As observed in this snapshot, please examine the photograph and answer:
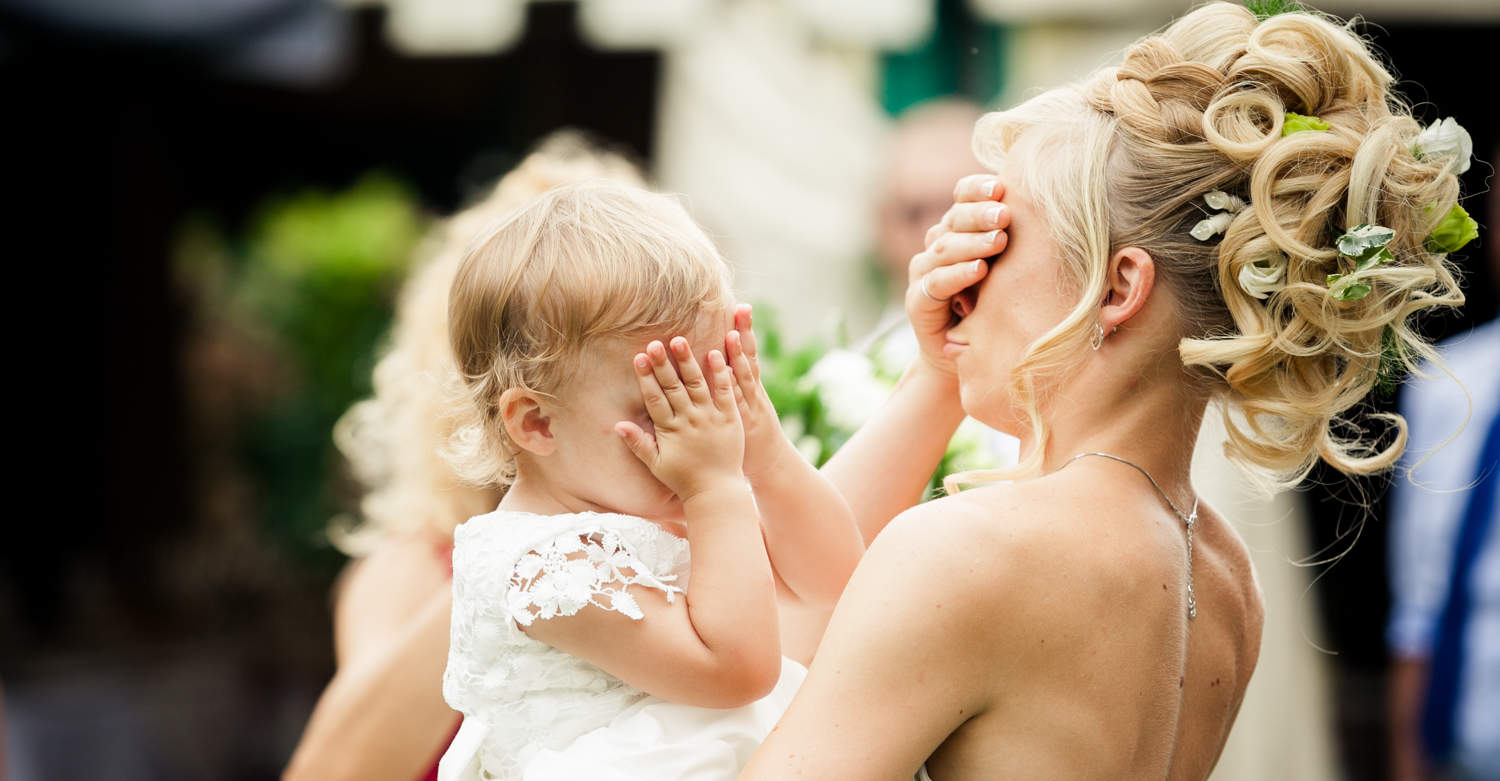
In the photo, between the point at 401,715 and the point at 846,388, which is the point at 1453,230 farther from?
the point at 401,715

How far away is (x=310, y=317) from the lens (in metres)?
7.98

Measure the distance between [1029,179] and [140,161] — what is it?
778cm

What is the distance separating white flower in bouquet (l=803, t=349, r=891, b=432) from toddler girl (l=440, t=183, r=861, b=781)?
817 mm

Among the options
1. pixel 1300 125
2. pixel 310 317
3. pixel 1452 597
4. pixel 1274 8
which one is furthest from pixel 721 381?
pixel 310 317

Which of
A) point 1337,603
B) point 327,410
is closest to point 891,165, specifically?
point 1337,603

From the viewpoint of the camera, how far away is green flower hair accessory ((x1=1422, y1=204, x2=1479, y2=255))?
1.69 m

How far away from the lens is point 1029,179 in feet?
5.57

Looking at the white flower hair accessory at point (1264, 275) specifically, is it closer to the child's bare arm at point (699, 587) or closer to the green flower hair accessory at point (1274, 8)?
the green flower hair accessory at point (1274, 8)

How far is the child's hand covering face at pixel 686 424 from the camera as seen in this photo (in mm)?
1608

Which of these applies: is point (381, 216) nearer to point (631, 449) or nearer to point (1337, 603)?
point (1337, 603)

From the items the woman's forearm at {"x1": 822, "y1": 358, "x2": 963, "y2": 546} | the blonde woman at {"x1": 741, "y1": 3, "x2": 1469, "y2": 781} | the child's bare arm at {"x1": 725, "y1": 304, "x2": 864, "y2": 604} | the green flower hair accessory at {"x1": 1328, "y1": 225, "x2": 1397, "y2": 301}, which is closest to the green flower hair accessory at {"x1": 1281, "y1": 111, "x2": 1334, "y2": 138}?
the blonde woman at {"x1": 741, "y1": 3, "x2": 1469, "y2": 781}

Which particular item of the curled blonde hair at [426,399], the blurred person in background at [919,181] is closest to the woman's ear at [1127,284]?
the curled blonde hair at [426,399]

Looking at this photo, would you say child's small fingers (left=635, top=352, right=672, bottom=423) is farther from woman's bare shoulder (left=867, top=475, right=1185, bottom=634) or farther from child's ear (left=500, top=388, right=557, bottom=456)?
woman's bare shoulder (left=867, top=475, right=1185, bottom=634)

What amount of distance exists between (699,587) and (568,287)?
41 cm
